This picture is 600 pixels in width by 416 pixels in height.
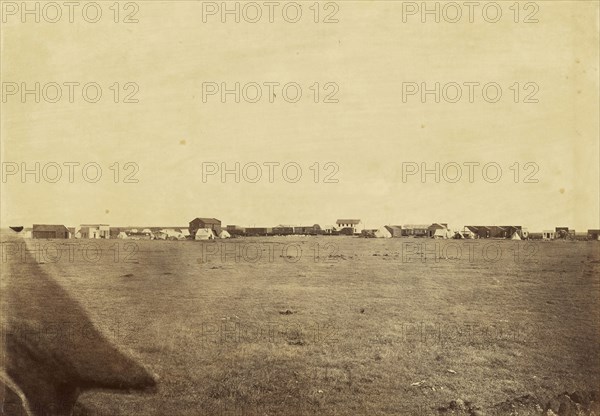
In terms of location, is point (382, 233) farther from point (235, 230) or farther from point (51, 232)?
point (51, 232)


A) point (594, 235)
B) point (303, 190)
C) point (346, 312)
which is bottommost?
point (346, 312)

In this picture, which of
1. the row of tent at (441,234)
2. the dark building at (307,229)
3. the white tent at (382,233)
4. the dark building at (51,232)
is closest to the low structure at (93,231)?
the dark building at (51,232)

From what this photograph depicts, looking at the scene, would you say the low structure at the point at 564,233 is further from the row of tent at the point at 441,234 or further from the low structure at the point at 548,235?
the row of tent at the point at 441,234

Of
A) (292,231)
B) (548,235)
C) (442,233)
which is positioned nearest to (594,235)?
(548,235)

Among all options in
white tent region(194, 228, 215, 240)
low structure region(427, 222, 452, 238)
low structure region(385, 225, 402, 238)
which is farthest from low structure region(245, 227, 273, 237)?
low structure region(427, 222, 452, 238)

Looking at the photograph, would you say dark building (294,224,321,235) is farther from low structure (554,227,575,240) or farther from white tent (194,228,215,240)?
low structure (554,227,575,240)

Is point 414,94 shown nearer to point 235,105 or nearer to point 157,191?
point 235,105
